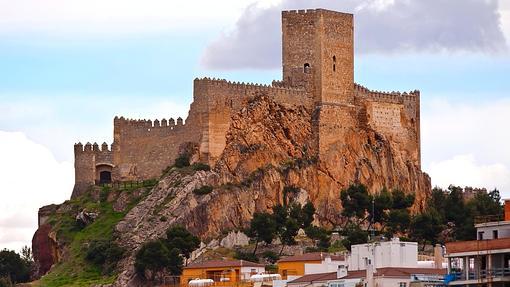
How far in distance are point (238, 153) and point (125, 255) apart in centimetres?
950

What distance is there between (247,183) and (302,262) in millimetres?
25814

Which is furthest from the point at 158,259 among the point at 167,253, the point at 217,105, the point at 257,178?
the point at 217,105

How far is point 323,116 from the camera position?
137 m

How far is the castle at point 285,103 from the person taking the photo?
133m

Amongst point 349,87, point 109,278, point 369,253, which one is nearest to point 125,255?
point 109,278

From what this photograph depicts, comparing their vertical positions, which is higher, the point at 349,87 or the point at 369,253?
the point at 349,87

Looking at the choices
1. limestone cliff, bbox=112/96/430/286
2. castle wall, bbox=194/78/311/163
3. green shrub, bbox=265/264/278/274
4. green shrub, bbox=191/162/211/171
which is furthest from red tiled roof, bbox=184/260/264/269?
castle wall, bbox=194/78/311/163

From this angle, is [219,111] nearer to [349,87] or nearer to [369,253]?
[349,87]

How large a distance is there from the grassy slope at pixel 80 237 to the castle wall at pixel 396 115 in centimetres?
1617

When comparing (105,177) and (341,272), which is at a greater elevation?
(105,177)

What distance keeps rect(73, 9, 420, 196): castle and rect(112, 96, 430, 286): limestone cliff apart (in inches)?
28.8

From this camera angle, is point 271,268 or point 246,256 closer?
point 271,268

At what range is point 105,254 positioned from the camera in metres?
130

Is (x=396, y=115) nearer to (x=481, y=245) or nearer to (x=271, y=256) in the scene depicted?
(x=271, y=256)
